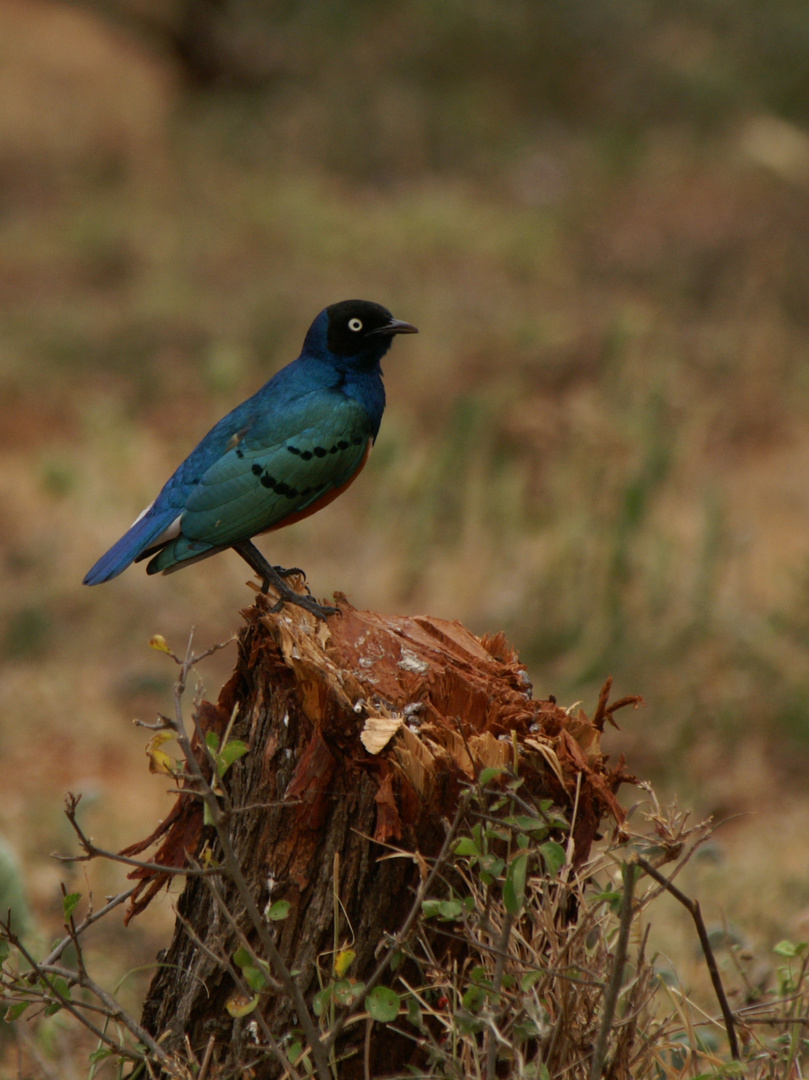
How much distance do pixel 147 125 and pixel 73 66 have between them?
1.24m

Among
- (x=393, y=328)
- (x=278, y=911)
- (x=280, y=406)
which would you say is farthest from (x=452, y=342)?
(x=278, y=911)

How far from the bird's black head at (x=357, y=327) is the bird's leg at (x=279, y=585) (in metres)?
0.71

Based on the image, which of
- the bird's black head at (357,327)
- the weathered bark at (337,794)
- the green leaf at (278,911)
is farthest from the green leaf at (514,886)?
the bird's black head at (357,327)

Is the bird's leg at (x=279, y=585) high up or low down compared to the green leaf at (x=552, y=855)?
up

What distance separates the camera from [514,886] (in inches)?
80.7

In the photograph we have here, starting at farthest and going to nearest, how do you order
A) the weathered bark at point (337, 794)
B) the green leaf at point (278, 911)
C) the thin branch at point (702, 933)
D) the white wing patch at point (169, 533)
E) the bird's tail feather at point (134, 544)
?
the white wing patch at point (169, 533) → the bird's tail feather at point (134, 544) → the weathered bark at point (337, 794) → the green leaf at point (278, 911) → the thin branch at point (702, 933)

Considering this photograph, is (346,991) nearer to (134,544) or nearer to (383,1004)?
(383,1004)

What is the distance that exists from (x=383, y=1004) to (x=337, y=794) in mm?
487

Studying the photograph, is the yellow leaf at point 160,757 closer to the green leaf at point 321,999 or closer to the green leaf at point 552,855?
the green leaf at point 321,999

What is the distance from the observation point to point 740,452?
31.8 feet

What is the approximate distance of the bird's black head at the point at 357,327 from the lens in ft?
12.7

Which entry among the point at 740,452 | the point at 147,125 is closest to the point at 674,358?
the point at 740,452

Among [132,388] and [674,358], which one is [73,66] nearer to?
[132,388]

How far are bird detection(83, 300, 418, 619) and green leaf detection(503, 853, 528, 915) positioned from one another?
52.5 inches
